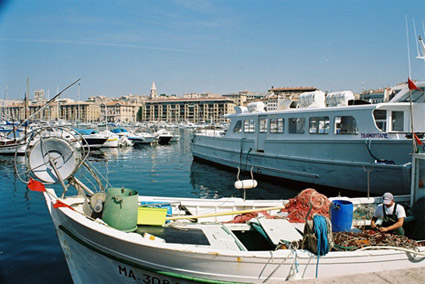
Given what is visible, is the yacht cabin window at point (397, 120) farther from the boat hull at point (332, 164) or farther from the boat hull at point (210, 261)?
the boat hull at point (210, 261)

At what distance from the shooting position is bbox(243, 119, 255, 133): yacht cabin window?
19.6 meters

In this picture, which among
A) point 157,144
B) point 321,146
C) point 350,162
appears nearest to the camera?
point 350,162

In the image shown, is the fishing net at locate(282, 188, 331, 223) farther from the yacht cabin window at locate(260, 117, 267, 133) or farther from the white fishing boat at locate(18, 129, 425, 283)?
the yacht cabin window at locate(260, 117, 267, 133)

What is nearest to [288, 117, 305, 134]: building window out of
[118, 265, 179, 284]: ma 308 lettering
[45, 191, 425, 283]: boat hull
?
[45, 191, 425, 283]: boat hull

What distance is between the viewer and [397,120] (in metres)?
14.1

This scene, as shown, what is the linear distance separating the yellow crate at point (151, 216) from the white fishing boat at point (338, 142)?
9.58 metres

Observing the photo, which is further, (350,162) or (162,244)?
(350,162)

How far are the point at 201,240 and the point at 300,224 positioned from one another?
2.18 m

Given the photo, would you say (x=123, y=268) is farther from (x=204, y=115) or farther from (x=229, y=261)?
(x=204, y=115)

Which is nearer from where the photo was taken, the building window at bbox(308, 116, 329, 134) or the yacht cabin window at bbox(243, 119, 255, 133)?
the building window at bbox(308, 116, 329, 134)

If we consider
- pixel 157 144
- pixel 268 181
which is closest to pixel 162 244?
pixel 268 181

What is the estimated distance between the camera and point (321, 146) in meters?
15.0

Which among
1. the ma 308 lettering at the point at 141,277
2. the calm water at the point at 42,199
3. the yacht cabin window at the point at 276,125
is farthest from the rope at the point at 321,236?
the yacht cabin window at the point at 276,125

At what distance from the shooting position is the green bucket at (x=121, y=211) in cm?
562
